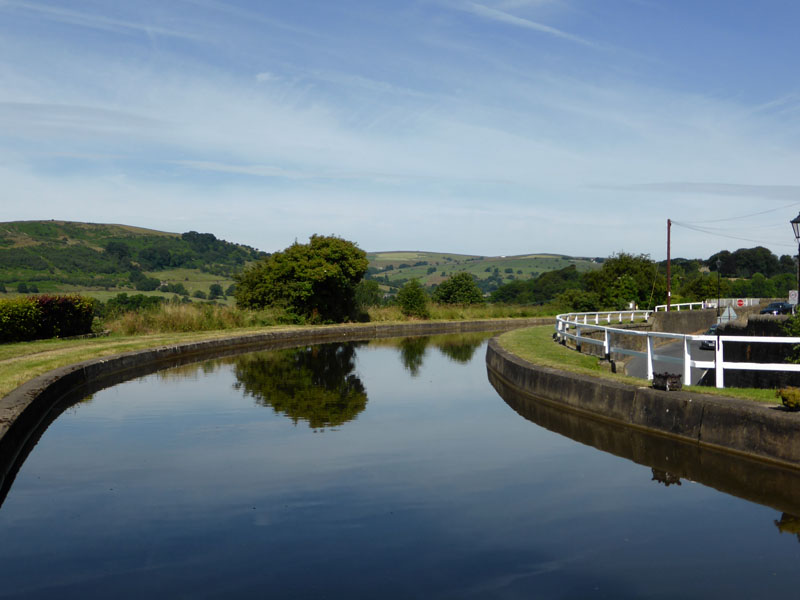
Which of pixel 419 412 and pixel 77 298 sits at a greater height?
pixel 77 298

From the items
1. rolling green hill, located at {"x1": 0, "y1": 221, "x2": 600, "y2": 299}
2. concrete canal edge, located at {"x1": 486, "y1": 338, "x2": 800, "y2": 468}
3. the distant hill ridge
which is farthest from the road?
the distant hill ridge

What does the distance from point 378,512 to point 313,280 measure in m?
30.5

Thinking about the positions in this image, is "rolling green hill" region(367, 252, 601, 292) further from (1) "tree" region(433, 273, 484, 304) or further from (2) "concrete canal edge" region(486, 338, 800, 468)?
(2) "concrete canal edge" region(486, 338, 800, 468)

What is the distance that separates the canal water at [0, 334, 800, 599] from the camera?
247 inches

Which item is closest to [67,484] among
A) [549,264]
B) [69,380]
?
[69,380]

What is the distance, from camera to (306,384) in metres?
18.7

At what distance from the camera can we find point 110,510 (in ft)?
26.7

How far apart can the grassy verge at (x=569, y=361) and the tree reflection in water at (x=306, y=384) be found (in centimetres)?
503

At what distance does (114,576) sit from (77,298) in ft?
→ 80.0

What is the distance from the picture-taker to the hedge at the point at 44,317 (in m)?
24.3

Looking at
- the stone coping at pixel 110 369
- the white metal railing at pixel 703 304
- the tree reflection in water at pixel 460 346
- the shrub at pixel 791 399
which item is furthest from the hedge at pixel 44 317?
the white metal railing at pixel 703 304

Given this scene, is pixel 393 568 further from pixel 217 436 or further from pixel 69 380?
pixel 69 380

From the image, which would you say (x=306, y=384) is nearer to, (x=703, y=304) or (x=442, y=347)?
(x=442, y=347)

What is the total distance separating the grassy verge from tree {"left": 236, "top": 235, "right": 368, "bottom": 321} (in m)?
11.6
